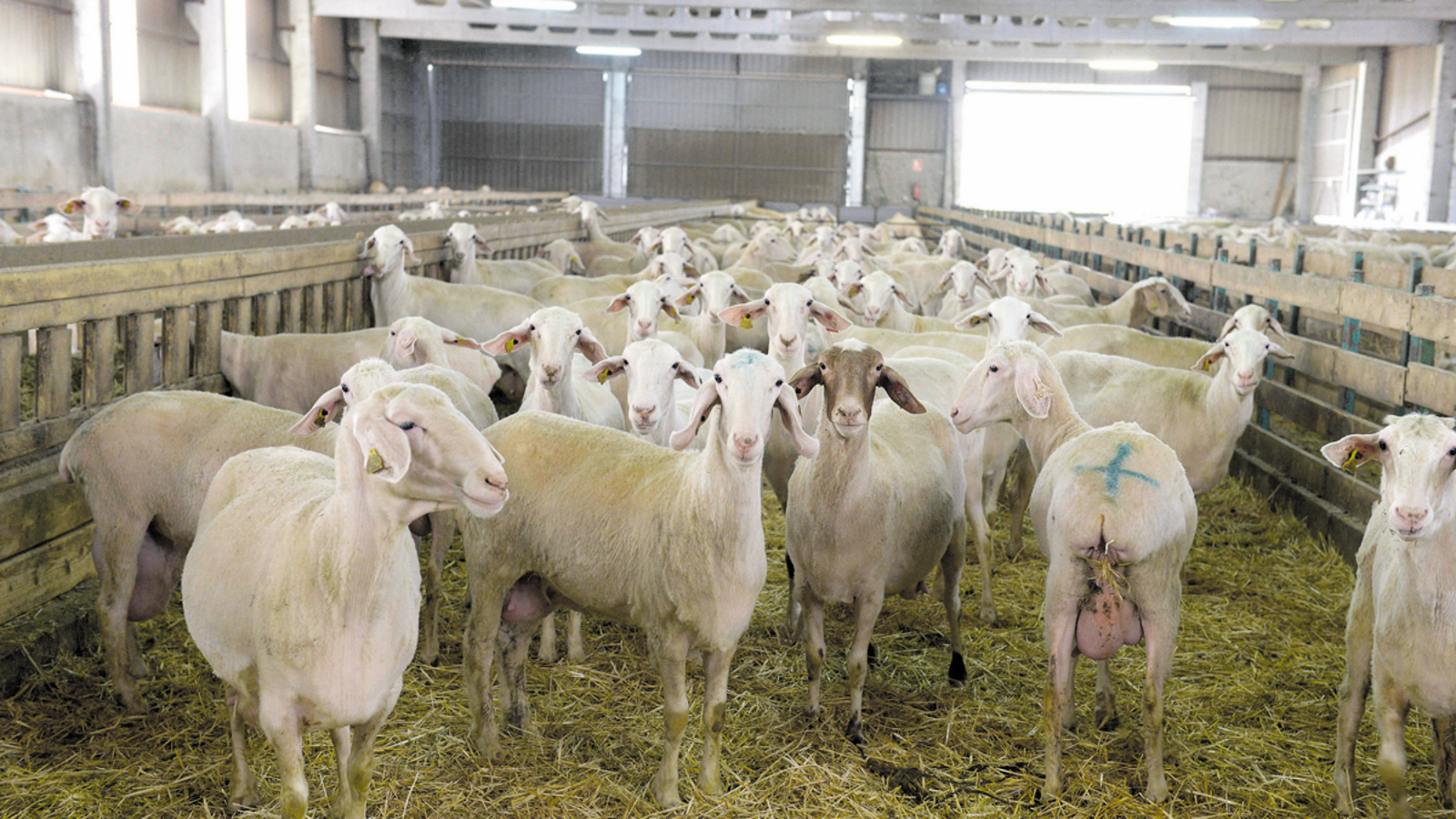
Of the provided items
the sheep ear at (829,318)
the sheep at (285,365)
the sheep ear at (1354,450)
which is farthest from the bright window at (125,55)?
the sheep ear at (1354,450)

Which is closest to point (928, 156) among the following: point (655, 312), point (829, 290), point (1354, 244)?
point (1354, 244)

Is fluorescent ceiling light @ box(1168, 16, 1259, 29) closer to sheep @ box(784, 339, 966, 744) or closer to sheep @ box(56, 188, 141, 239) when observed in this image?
sheep @ box(56, 188, 141, 239)

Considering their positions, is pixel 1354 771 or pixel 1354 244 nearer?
pixel 1354 771

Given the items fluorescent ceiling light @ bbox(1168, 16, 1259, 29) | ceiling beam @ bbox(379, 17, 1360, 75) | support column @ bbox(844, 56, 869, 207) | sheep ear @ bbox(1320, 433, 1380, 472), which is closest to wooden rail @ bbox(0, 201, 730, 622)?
sheep ear @ bbox(1320, 433, 1380, 472)

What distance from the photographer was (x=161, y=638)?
493 cm

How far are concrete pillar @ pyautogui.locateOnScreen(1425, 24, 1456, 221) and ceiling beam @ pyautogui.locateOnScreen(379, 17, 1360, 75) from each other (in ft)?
13.7

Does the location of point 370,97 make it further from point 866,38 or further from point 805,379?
point 805,379

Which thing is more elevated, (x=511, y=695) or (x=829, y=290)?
(x=829, y=290)

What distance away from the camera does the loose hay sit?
3.92 metres

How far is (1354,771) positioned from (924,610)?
2.17 m

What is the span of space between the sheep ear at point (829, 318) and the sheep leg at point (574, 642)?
1841 millimetres

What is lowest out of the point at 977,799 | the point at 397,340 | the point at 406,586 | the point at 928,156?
→ the point at 977,799

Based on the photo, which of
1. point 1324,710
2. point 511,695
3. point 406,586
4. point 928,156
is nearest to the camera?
point 406,586

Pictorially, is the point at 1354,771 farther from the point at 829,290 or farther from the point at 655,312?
the point at 829,290
